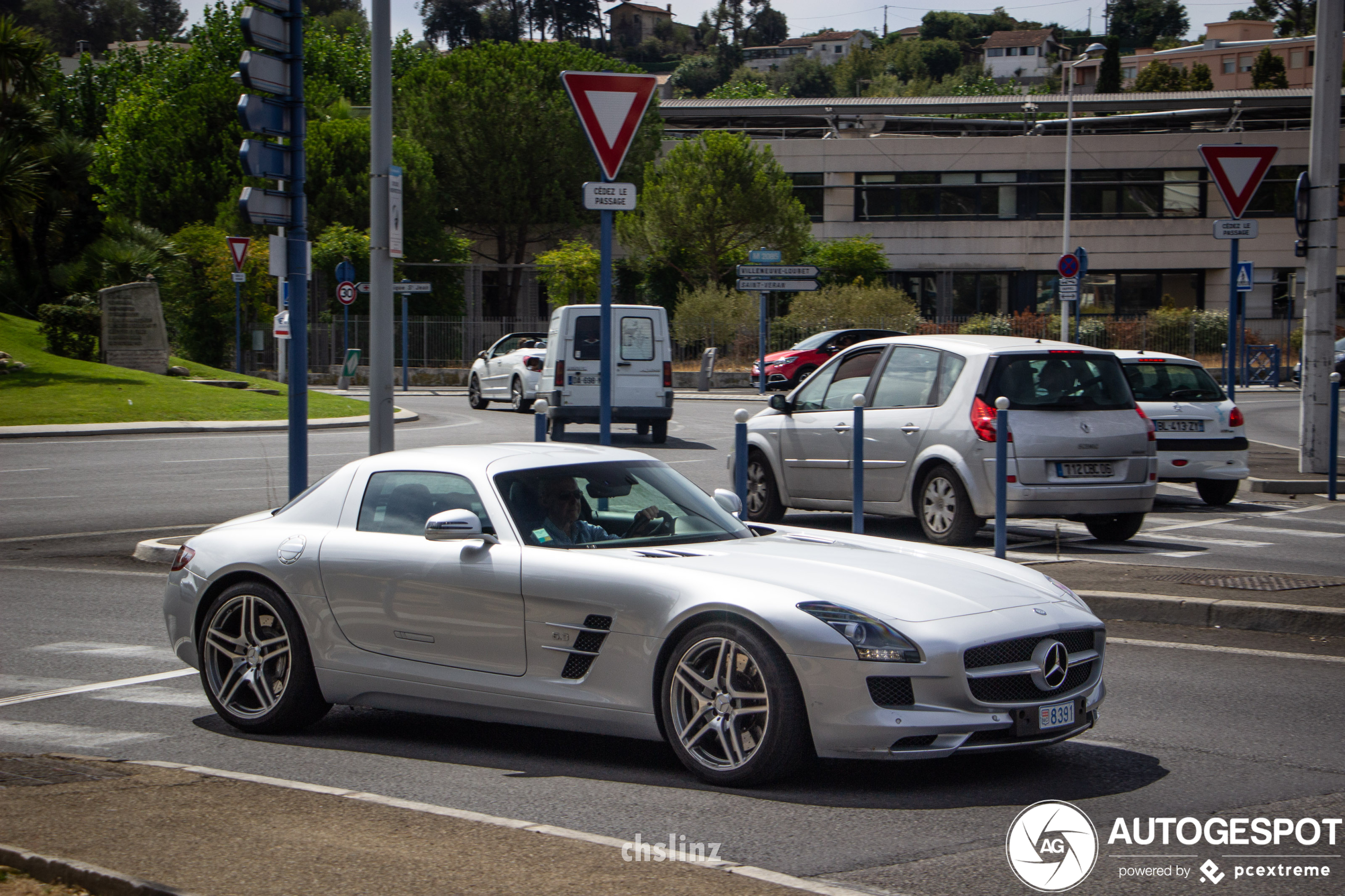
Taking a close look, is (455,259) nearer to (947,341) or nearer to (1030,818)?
(947,341)

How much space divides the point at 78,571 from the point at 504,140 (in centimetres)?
4554

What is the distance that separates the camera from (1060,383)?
1201 cm

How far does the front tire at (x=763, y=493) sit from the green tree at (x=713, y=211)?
3547cm

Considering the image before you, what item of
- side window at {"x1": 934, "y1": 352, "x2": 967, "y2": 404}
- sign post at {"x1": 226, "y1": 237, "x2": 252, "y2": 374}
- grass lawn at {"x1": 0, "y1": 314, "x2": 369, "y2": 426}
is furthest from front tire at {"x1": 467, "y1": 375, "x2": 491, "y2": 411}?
side window at {"x1": 934, "y1": 352, "x2": 967, "y2": 404}

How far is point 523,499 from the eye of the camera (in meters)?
6.32

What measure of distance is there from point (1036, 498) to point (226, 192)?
44267mm

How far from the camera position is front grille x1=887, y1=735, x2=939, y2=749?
5234 mm

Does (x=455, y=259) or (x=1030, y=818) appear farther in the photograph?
(x=455, y=259)

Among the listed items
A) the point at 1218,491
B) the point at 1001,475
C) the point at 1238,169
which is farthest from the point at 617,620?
the point at 1238,169

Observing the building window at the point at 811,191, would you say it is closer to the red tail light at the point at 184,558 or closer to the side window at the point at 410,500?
the red tail light at the point at 184,558

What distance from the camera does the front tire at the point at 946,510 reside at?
1187 cm

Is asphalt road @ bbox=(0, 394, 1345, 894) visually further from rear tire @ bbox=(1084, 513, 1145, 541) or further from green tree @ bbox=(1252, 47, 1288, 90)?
green tree @ bbox=(1252, 47, 1288, 90)

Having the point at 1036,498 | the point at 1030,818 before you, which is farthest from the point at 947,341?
the point at 1030,818

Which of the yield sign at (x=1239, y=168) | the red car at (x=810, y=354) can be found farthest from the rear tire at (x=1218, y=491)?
the red car at (x=810, y=354)
